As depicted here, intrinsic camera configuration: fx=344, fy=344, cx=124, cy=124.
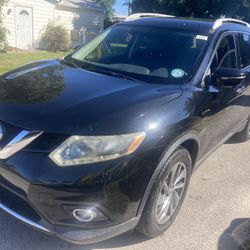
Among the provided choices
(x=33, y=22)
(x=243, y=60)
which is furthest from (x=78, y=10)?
(x=243, y=60)

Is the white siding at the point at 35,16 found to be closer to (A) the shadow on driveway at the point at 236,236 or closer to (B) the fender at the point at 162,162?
(B) the fender at the point at 162,162

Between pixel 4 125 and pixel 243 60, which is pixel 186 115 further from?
pixel 243 60

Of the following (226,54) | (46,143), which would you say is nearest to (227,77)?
(226,54)

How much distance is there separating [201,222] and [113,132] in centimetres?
151

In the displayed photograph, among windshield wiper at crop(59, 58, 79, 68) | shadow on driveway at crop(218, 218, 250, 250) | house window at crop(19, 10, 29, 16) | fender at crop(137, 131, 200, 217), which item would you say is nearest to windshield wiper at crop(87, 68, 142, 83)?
windshield wiper at crop(59, 58, 79, 68)

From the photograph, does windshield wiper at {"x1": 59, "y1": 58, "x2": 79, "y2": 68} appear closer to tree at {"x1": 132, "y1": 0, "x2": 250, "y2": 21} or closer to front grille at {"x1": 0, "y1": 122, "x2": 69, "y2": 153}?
front grille at {"x1": 0, "y1": 122, "x2": 69, "y2": 153}

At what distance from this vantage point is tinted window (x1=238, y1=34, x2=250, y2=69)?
14.6 ft

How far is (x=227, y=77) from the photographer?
3.41m

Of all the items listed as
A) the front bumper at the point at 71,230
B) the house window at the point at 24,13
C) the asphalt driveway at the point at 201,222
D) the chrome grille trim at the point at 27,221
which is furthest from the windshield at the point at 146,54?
the house window at the point at 24,13

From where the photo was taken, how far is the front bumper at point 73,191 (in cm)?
234

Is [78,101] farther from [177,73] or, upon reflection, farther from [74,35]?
[74,35]

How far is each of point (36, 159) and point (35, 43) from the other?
18.4 m

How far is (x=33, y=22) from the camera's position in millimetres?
19188

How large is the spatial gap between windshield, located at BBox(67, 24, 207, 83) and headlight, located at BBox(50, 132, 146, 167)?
3.59 feet
